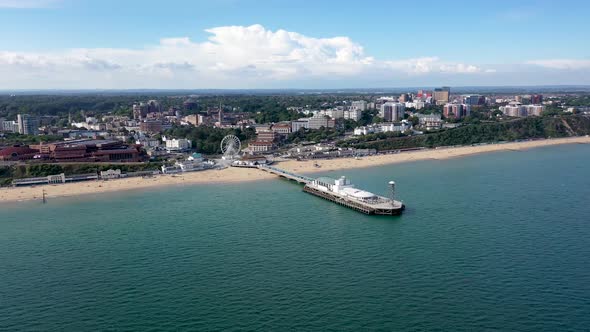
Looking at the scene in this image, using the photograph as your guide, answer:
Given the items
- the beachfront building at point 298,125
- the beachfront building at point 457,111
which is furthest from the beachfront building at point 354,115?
the beachfront building at point 457,111

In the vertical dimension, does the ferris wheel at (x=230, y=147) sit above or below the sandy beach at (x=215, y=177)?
above

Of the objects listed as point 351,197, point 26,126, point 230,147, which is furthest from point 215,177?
point 26,126

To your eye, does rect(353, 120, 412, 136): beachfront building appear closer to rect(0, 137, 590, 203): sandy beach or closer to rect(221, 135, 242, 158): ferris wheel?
rect(0, 137, 590, 203): sandy beach

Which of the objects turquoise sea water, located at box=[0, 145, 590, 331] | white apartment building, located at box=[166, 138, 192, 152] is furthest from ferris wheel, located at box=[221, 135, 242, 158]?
turquoise sea water, located at box=[0, 145, 590, 331]

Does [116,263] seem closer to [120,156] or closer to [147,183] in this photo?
[147,183]

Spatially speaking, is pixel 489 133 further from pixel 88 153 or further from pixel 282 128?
pixel 88 153

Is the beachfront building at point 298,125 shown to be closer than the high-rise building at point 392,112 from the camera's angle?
Yes

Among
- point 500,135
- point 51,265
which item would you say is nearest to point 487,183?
point 51,265

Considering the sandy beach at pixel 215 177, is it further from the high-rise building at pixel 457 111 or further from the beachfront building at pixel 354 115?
the high-rise building at pixel 457 111
